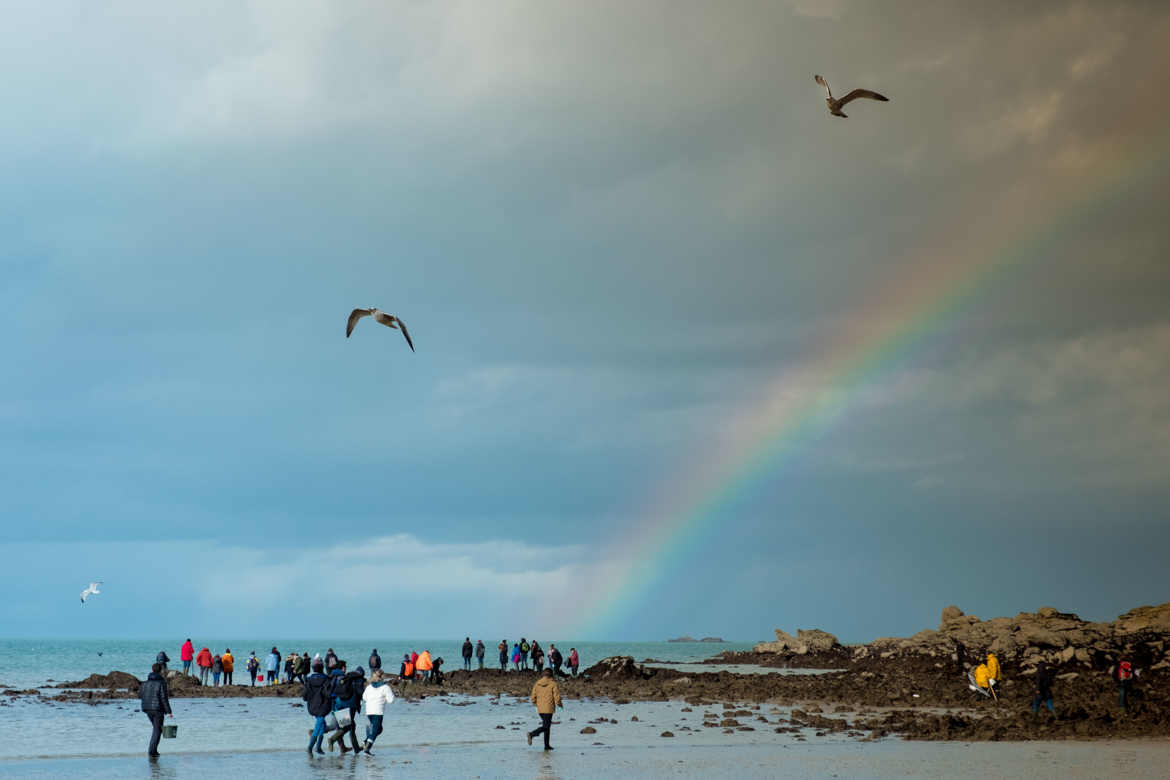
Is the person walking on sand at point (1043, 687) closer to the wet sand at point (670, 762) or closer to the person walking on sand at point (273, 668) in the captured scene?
the wet sand at point (670, 762)

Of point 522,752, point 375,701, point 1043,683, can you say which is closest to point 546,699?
point 522,752

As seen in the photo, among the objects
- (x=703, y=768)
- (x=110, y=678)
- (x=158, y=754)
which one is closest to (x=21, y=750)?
(x=158, y=754)

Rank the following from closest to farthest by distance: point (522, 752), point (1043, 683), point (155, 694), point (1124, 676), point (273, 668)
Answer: point (155, 694)
point (522, 752)
point (1043, 683)
point (1124, 676)
point (273, 668)

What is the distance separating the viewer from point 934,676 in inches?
2007

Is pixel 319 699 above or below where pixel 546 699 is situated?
above

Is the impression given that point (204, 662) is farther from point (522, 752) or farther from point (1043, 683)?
point (1043, 683)

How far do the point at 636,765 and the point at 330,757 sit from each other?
7.28 metres

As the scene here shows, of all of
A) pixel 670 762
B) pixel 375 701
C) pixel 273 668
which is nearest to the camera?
pixel 670 762

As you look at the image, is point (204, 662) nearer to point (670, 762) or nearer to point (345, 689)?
point (345, 689)

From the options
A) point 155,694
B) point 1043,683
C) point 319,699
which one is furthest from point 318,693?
point 1043,683

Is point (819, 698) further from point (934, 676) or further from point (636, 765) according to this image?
point (636, 765)

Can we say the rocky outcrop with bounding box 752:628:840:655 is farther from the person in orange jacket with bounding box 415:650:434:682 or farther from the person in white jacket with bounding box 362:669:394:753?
the person in white jacket with bounding box 362:669:394:753

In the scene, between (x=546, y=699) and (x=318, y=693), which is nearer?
(x=318, y=693)

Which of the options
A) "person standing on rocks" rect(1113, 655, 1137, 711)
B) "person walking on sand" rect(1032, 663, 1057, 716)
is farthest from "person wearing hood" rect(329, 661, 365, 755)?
"person standing on rocks" rect(1113, 655, 1137, 711)
